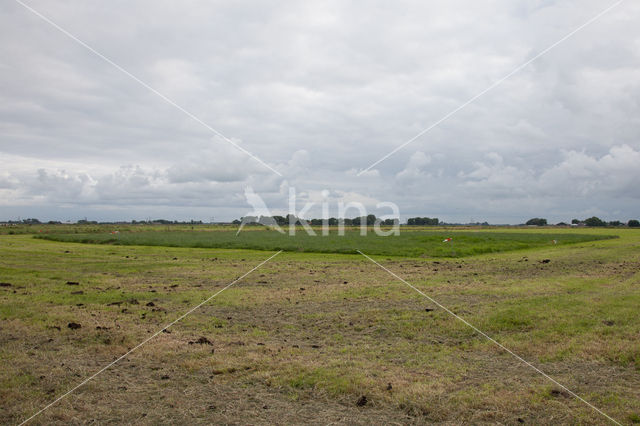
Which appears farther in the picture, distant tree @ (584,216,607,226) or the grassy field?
distant tree @ (584,216,607,226)

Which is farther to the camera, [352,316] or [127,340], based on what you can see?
[352,316]

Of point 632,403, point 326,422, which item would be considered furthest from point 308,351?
point 632,403

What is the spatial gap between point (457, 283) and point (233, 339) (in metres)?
11.5

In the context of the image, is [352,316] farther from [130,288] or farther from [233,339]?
[130,288]

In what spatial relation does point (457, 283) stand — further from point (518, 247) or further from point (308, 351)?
point (518, 247)

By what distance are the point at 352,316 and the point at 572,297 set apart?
292 inches

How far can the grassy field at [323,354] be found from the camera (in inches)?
249

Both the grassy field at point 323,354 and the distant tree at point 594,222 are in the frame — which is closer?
the grassy field at point 323,354

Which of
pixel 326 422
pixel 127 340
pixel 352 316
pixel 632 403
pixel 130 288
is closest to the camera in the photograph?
pixel 326 422

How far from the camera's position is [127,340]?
9703 millimetres

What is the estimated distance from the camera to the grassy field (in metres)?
6.32

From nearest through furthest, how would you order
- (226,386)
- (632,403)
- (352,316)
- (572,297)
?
1. (632,403)
2. (226,386)
3. (352,316)
4. (572,297)

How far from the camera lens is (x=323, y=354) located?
348 inches

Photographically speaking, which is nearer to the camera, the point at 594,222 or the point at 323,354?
the point at 323,354
